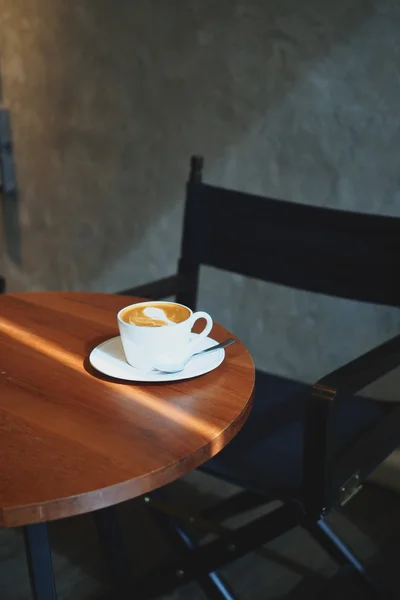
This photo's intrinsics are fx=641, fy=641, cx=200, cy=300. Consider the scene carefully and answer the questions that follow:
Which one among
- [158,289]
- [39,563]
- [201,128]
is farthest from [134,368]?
[201,128]

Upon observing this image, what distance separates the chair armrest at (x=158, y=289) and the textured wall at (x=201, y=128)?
20.0 inches

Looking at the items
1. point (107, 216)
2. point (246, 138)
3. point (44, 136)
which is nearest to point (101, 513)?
point (246, 138)

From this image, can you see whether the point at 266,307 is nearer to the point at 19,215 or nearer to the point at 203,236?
the point at 203,236

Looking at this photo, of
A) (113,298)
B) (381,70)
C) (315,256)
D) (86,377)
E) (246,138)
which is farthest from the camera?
(246,138)

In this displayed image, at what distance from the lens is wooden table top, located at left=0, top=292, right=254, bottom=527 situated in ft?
2.26

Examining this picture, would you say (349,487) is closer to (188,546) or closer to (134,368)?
(134,368)

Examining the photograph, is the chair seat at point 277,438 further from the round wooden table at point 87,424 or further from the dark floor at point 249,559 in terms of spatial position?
the dark floor at point 249,559

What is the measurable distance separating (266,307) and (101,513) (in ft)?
2.93

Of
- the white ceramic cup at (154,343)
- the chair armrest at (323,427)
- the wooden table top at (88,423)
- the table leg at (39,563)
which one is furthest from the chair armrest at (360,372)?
the table leg at (39,563)

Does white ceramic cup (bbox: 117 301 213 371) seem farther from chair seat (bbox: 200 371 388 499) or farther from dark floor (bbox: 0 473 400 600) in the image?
dark floor (bbox: 0 473 400 600)

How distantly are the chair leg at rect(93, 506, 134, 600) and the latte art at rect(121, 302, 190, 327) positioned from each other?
488 millimetres

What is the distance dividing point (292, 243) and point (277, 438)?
48cm

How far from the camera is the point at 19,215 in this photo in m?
2.67

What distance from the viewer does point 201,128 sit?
1.99 m
